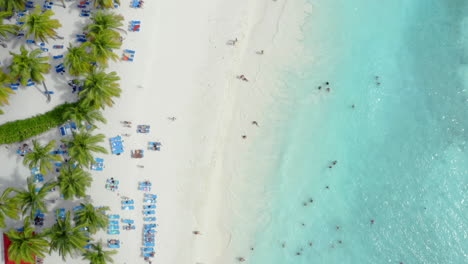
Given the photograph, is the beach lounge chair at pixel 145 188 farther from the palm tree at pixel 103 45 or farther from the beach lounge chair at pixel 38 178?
the palm tree at pixel 103 45

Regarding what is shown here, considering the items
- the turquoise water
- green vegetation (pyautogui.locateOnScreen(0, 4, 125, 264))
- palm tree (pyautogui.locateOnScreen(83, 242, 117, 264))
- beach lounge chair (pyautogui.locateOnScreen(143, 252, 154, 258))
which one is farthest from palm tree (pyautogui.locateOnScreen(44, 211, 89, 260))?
the turquoise water

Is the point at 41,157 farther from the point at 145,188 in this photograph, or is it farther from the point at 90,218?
the point at 145,188

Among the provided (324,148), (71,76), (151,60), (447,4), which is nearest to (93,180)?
(71,76)

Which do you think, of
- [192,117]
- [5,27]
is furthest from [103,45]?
[192,117]

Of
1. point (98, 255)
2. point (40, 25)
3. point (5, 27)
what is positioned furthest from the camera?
point (5, 27)

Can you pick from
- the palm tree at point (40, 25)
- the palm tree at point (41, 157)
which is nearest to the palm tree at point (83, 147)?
the palm tree at point (41, 157)

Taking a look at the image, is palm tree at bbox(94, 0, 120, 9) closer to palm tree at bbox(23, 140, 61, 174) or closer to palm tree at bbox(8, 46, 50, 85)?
palm tree at bbox(8, 46, 50, 85)

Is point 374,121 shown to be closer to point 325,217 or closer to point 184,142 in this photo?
point 325,217
